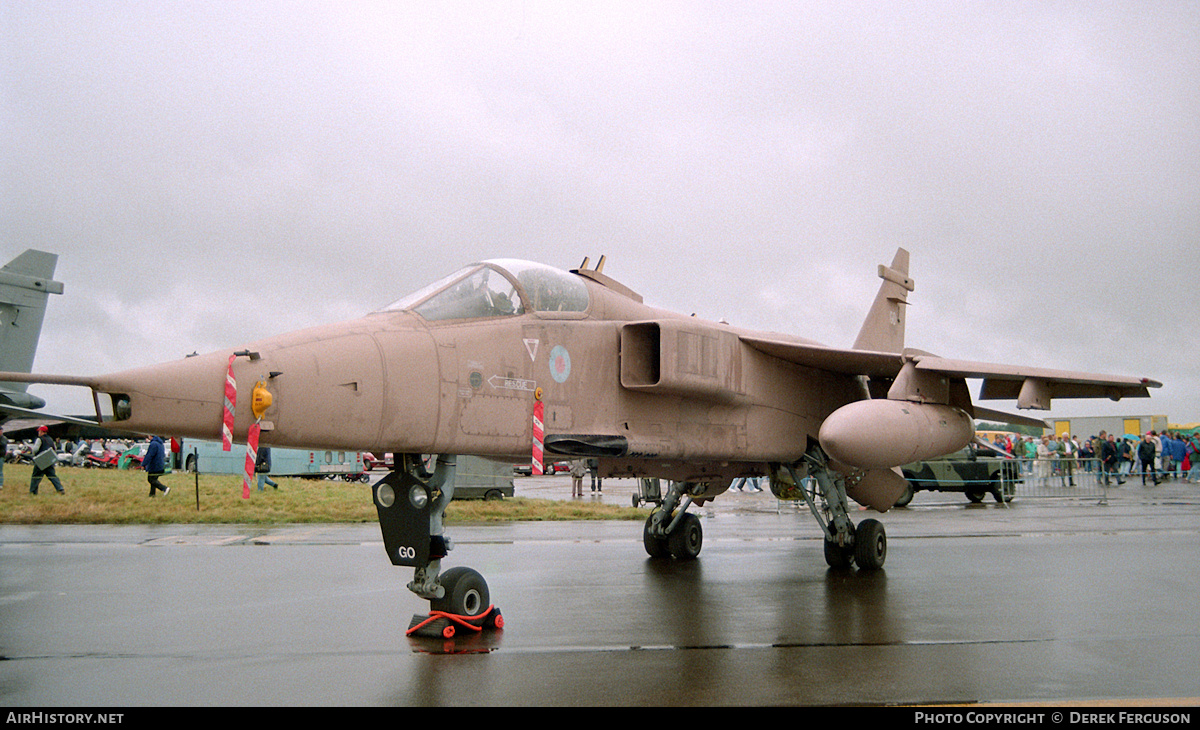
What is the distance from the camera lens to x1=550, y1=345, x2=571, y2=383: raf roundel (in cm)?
670

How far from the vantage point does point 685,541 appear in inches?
439

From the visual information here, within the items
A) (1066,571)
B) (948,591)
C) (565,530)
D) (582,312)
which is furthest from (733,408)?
(565,530)

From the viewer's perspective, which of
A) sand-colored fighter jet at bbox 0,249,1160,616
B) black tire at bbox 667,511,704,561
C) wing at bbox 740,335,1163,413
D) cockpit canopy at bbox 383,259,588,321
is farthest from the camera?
black tire at bbox 667,511,704,561

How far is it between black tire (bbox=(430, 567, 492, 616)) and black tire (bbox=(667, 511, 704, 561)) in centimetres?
496

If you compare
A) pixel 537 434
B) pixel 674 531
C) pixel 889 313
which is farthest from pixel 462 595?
pixel 889 313

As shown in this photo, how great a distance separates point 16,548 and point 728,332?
1125 cm

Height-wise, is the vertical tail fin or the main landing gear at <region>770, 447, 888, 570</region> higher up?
the vertical tail fin

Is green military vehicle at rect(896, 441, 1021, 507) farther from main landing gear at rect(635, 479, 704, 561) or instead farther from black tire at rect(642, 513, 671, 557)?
black tire at rect(642, 513, 671, 557)

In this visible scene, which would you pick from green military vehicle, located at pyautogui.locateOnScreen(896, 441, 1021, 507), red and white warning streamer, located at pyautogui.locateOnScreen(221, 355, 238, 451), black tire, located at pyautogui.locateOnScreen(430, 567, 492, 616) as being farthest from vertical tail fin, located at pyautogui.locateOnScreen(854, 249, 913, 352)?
green military vehicle, located at pyautogui.locateOnScreen(896, 441, 1021, 507)

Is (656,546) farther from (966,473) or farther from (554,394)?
(966,473)

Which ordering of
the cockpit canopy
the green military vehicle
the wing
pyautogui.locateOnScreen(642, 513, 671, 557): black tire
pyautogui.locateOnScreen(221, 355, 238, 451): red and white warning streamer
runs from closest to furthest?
pyautogui.locateOnScreen(221, 355, 238, 451): red and white warning streamer, the cockpit canopy, the wing, pyautogui.locateOnScreen(642, 513, 671, 557): black tire, the green military vehicle

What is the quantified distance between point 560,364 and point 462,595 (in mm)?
2027
